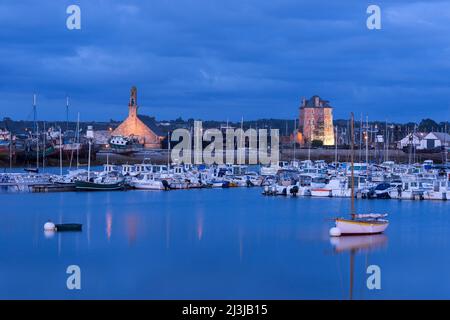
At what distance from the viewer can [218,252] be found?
77.2 feet

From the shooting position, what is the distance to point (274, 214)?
111ft

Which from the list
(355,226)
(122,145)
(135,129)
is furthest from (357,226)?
(135,129)

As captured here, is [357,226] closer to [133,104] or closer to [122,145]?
[122,145]

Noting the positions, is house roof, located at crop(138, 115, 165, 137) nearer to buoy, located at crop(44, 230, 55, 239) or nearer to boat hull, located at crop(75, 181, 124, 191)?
boat hull, located at crop(75, 181, 124, 191)

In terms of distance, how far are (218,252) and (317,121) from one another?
7822 cm

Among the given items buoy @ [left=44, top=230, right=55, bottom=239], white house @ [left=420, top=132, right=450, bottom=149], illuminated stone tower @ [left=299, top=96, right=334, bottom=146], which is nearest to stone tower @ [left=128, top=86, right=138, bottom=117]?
illuminated stone tower @ [left=299, top=96, right=334, bottom=146]

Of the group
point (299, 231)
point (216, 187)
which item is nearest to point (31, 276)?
point (299, 231)

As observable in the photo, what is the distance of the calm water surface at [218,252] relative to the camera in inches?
732

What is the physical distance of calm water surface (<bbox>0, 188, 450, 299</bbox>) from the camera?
1859cm

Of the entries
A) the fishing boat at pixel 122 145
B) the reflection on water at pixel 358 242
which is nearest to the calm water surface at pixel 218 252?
the reflection on water at pixel 358 242

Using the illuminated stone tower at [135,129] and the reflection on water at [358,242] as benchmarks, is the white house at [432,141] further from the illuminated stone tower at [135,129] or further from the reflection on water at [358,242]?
the reflection on water at [358,242]

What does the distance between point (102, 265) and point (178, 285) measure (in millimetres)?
3207

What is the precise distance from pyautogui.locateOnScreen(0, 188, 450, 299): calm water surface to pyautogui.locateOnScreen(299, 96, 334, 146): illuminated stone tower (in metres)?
62.4
